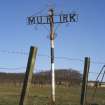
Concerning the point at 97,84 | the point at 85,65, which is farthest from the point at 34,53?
the point at 97,84

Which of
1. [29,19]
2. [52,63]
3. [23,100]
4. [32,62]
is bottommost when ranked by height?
[23,100]

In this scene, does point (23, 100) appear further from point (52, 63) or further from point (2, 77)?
point (2, 77)

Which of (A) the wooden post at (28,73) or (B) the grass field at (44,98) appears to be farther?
→ (B) the grass field at (44,98)

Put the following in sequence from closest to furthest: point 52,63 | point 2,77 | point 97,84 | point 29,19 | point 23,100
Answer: point 23,100
point 97,84
point 52,63
point 29,19
point 2,77

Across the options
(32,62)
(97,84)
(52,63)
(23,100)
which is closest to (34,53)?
(32,62)

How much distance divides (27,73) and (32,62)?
31cm

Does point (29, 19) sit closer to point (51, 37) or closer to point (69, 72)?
point (51, 37)

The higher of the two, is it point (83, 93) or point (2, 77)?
point (2, 77)

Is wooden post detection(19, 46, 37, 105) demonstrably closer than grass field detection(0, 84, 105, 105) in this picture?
Yes

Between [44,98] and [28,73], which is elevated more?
[44,98]

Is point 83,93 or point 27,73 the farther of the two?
point 83,93

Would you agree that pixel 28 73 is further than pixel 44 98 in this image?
No

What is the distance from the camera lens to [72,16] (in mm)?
44875

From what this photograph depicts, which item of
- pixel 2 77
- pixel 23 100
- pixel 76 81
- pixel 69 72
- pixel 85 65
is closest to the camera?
pixel 23 100
